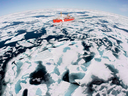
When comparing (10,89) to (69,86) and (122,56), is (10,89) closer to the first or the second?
(69,86)

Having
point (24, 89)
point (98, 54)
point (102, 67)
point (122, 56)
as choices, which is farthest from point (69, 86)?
point (122, 56)

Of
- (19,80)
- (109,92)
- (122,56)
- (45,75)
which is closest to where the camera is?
(109,92)

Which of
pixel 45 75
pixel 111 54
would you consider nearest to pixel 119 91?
pixel 111 54

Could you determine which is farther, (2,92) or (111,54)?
(111,54)

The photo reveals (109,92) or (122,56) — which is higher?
(122,56)

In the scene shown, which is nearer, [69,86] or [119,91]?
[119,91]

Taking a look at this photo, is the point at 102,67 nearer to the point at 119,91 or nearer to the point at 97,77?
the point at 97,77

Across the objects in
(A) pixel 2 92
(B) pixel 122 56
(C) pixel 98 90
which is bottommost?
(A) pixel 2 92

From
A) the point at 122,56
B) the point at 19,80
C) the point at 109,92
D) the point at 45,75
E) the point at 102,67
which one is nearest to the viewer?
the point at 109,92

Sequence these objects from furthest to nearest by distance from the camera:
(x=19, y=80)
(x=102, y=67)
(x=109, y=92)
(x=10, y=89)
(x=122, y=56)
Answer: (x=122, y=56) < (x=102, y=67) < (x=19, y=80) < (x=10, y=89) < (x=109, y=92)
